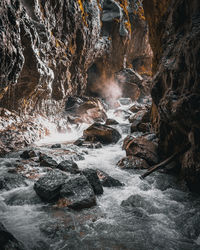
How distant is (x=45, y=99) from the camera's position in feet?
46.3

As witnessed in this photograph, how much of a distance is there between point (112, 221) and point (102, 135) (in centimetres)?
894

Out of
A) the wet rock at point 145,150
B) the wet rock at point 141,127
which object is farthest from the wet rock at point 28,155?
the wet rock at point 141,127

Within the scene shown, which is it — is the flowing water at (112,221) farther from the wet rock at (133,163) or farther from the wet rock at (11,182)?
the wet rock at (133,163)

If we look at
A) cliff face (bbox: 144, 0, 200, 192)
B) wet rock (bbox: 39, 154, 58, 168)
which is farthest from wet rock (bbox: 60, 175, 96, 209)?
cliff face (bbox: 144, 0, 200, 192)

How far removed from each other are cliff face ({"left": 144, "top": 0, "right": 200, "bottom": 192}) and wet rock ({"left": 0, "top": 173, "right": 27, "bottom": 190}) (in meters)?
4.78

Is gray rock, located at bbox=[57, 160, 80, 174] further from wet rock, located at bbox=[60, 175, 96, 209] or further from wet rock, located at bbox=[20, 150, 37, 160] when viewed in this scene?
wet rock, located at bbox=[20, 150, 37, 160]

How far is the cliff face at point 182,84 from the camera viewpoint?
3.47m

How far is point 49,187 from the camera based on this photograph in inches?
150

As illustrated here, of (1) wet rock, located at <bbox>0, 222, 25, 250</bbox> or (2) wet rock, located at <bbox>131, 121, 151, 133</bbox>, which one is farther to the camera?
(2) wet rock, located at <bbox>131, 121, 151, 133</bbox>

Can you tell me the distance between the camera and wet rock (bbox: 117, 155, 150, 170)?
6390 mm

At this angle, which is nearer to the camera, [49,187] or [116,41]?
[49,187]

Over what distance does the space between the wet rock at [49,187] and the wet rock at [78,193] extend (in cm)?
15

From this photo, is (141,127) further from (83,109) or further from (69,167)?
(83,109)

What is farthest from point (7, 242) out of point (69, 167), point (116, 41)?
point (116, 41)
